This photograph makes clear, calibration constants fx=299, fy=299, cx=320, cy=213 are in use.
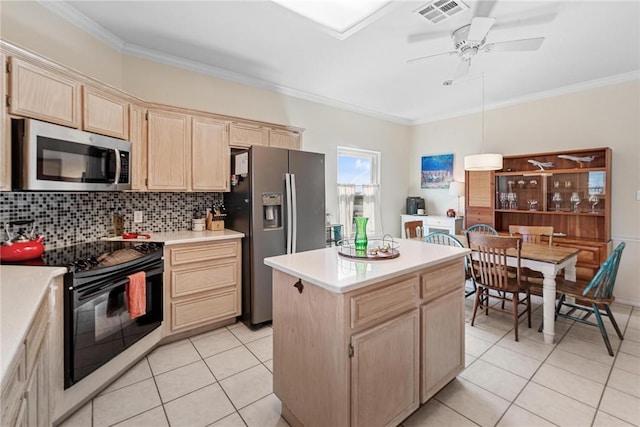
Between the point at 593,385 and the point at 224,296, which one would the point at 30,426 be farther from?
the point at 593,385

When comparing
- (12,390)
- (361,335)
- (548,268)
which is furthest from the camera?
(548,268)

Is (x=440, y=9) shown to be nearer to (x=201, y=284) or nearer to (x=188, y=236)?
(x=188, y=236)

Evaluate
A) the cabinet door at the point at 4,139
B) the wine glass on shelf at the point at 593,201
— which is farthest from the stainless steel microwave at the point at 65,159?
the wine glass on shelf at the point at 593,201

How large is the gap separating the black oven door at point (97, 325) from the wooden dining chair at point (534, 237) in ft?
11.8

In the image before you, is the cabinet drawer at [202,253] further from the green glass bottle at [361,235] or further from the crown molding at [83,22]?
the crown molding at [83,22]

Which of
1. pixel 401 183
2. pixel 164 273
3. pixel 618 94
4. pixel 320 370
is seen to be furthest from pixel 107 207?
pixel 618 94

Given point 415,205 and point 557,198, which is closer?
point 557,198

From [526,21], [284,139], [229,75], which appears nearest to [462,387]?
[526,21]

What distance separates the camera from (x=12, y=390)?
0.89 meters

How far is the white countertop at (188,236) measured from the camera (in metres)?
2.66

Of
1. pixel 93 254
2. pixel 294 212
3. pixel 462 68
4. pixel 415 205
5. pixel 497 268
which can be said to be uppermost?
pixel 462 68

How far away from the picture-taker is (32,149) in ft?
6.02

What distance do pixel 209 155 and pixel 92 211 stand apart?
1.15 metres

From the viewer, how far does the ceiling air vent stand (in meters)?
2.19
